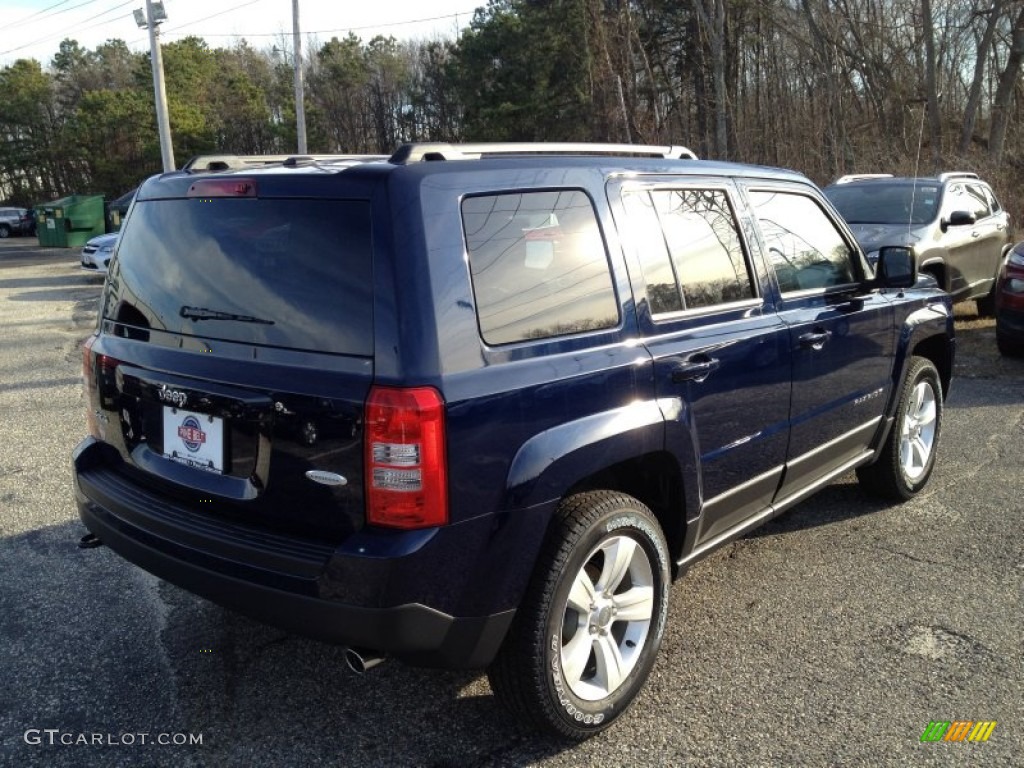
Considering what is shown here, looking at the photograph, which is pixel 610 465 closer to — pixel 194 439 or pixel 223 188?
pixel 194 439

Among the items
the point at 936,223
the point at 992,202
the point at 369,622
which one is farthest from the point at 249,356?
the point at 992,202

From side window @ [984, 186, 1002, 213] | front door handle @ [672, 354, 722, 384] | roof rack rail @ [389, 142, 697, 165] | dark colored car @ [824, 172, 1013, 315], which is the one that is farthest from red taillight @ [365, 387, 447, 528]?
side window @ [984, 186, 1002, 213]

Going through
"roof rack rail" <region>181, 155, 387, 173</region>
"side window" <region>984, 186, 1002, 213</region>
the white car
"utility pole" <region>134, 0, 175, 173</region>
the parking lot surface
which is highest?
"utility pole" <region>134, 0, 175, 173</region>

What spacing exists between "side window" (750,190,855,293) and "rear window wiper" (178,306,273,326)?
7.33ft

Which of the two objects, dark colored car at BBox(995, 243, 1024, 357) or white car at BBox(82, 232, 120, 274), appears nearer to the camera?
dark colored car at BBox(995, 243, 1024, 357)

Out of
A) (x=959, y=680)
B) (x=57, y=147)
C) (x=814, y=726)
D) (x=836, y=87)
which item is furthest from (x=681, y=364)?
(x=57, y=147)

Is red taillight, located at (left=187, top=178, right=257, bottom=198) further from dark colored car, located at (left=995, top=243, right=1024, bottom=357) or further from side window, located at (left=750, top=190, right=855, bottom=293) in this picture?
dark colored car, located at (left=995, top=243, right=1024, bottom=357)

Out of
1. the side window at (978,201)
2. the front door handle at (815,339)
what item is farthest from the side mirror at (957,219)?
the front door handle at (815,339)

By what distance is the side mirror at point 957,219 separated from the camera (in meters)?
9.12

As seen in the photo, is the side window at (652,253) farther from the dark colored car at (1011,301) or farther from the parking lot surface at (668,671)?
the dark colored car at (1011,301)

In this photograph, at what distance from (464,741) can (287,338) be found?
1438 mm

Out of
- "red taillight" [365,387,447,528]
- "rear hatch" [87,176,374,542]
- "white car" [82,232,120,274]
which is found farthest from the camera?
"white car" [82,232,120,274]

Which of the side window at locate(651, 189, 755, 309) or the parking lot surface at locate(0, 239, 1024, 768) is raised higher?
the side window at locate(651, 189, 755, 309)

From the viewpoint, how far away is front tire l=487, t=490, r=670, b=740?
2.57m
